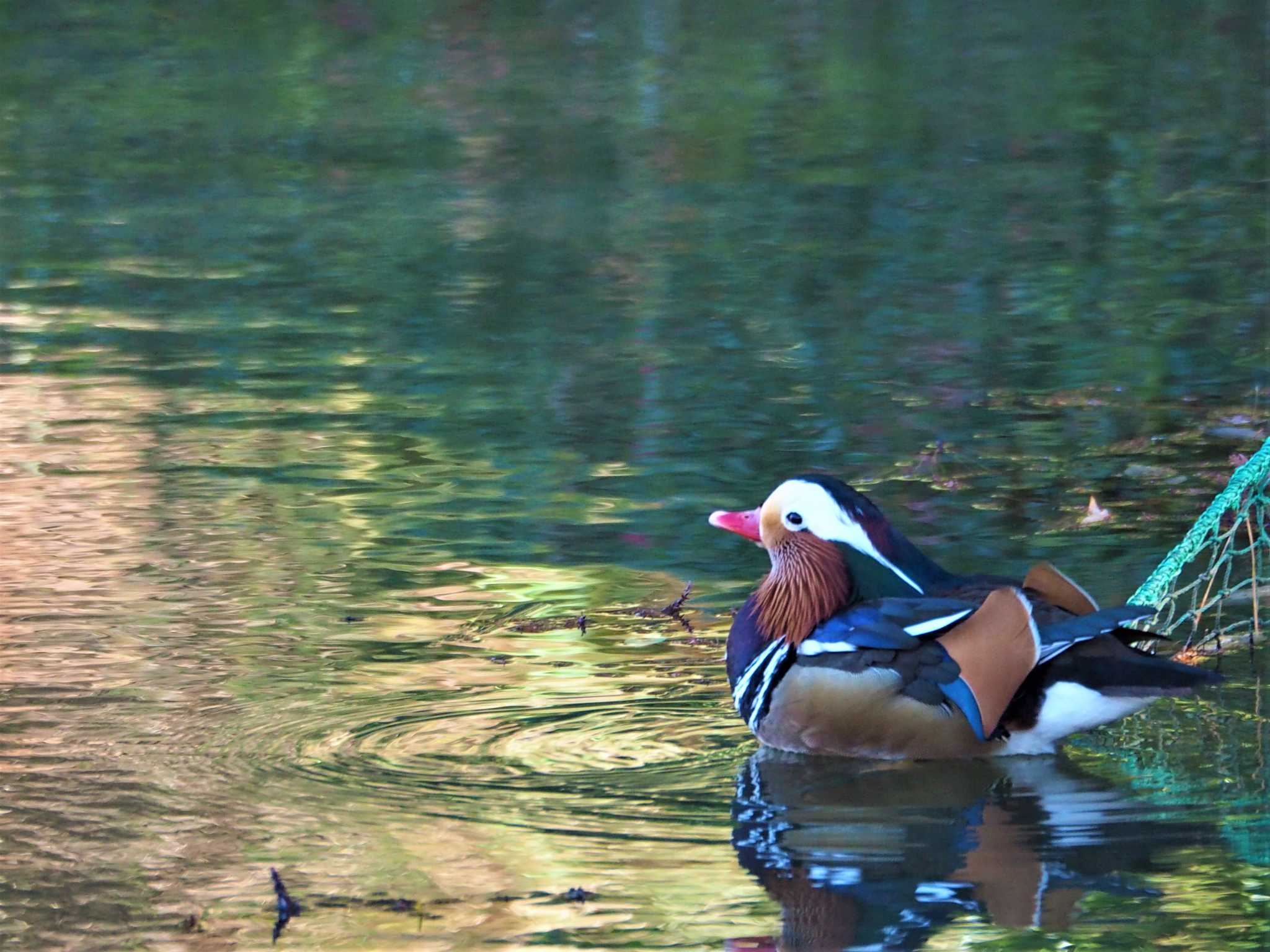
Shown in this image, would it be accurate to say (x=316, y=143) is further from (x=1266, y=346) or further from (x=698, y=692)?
(x=698, y=692)

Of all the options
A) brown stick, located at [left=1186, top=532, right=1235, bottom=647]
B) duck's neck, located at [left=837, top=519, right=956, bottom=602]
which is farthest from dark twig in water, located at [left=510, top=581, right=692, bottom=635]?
brown stick, located at [left=1186, top=532, right=1235, bottom=647]

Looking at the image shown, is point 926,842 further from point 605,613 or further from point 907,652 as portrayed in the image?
point 605,613

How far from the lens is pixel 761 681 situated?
6.62m

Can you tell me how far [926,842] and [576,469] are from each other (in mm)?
4489

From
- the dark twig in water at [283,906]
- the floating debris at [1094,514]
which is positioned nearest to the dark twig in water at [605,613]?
the floating debris at [1094,514]

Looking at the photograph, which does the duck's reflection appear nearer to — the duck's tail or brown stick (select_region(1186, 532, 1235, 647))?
the duck's tail

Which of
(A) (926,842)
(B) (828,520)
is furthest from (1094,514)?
(A) (926,842)

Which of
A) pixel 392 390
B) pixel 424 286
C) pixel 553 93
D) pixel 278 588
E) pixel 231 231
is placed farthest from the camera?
pixel 553 93

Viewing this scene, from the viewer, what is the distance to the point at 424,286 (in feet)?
46.8

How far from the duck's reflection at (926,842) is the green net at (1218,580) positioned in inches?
37.3

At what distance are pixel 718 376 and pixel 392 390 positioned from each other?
1.63 m

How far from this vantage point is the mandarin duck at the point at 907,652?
244 inches

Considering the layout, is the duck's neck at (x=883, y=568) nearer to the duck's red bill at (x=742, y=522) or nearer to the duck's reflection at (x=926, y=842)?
the duck's red bill at (x=742, y=522)

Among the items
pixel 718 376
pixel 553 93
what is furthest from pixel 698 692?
pixel 553 93
